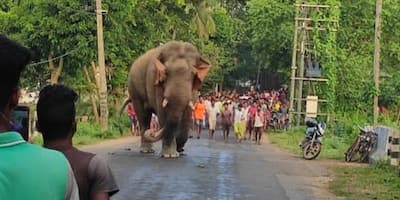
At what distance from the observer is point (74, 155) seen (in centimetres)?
478

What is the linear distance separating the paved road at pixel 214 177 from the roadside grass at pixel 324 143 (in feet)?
12.0

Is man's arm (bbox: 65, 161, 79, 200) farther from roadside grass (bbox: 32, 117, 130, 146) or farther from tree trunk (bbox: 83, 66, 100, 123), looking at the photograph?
tree trunk (bbox: 83, 66, 100, 123)

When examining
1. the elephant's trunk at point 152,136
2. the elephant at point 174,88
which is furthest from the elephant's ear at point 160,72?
the elephant's trunk at point 152,136

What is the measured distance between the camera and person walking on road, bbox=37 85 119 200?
459cm

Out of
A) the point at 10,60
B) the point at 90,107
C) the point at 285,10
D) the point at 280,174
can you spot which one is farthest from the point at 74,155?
the point at 285,10

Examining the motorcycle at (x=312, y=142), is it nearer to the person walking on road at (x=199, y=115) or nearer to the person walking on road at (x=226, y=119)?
the person walking on road at (x=226, y=119)

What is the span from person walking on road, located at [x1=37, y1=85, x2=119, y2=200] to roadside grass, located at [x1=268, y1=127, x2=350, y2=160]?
60.3ft

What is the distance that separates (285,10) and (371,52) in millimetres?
4772

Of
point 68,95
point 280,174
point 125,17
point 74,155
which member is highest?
point 125,17

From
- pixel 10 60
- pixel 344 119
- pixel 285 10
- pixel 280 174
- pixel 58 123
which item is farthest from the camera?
pixel 285 10

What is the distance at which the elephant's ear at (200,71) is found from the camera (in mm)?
18391

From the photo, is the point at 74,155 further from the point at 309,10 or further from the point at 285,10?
the point at 285,10

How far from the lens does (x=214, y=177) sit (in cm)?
1505

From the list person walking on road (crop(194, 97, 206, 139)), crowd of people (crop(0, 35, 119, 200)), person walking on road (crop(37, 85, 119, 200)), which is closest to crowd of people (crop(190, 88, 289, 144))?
person walking on road (crop(194, 97, 206, 139))
